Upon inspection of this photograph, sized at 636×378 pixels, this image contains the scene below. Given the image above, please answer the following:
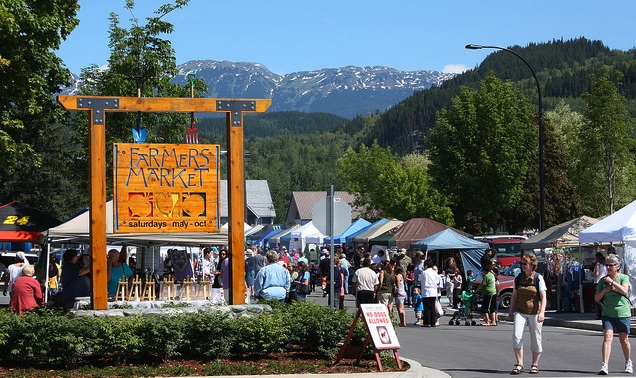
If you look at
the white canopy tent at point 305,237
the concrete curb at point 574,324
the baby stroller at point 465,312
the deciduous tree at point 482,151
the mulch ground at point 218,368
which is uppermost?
the deciduous tree at point 482,151

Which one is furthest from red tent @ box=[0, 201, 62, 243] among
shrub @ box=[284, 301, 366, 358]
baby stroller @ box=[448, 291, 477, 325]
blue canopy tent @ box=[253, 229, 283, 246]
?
blue canopy tent @ box=[253, 229, 283, 246]

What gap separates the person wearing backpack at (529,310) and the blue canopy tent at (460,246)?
73.8 feet

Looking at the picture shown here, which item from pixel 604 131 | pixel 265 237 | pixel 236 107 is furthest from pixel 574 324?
pixel 265 237

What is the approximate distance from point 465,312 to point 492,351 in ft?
26.0

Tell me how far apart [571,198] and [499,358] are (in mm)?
56190

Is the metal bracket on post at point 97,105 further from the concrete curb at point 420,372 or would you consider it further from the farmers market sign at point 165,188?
the concrete curb at point 420,372

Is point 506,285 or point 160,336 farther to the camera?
point 506,285

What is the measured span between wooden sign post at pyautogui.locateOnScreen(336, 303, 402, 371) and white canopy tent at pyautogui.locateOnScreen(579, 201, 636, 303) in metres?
12.6

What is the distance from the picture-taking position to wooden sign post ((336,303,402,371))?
41.9ft

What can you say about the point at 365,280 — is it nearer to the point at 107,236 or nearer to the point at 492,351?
the point at 492,351

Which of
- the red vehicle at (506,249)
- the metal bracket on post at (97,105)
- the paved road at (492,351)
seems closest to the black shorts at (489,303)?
the paved road at (492,351)

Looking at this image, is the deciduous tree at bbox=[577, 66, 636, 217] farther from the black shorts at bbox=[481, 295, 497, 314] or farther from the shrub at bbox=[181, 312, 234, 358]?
the shrub at bbox=[181, 312, 234, 358]

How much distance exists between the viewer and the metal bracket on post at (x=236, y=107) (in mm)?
14797

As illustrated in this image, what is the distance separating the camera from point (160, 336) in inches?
505
